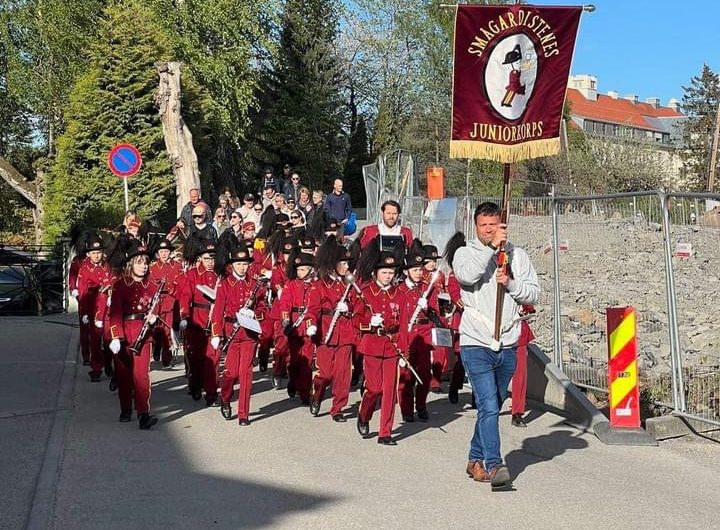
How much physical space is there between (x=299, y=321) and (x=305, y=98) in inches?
1434

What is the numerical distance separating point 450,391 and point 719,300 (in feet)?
11.0

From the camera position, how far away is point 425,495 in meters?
7.51

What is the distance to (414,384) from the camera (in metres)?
10.9

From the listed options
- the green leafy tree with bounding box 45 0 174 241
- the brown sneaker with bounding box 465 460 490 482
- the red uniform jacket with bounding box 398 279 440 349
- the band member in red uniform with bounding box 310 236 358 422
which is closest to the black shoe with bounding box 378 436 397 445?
the red uniform jacket with bounding box 398 279 440 349

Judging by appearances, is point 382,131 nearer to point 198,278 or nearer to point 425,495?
point 198,278

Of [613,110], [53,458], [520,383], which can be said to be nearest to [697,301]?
[520,383]

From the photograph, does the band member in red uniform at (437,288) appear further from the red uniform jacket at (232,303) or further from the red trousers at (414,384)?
the red uniform jacket at (232,303)

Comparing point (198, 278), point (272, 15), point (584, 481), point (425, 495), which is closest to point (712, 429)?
point (584, 481)

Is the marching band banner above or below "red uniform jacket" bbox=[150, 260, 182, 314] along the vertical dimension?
above

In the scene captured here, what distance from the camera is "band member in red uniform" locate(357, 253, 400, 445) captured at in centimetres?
942

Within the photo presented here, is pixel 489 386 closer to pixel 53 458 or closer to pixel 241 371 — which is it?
pixel 241 371

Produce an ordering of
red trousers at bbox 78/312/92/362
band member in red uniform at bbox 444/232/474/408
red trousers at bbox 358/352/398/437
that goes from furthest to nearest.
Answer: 1. red trousers at bbox 78/312/92/362
2. band member in red uniform at bbox 444/232/474/408
3. red trousers at bbox 358/352/398/437

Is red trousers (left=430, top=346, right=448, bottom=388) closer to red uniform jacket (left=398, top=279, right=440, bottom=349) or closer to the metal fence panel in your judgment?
red uniform jacket (left=398, top=279, right=440, bottom=349)

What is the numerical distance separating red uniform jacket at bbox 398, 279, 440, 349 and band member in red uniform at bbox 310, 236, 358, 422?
0.57m
